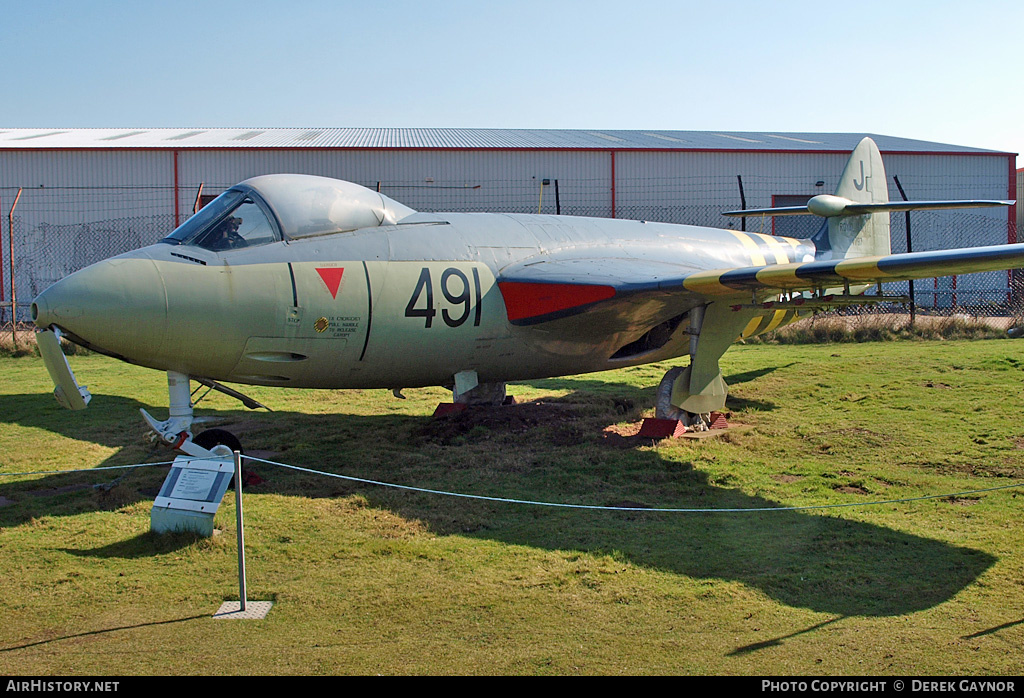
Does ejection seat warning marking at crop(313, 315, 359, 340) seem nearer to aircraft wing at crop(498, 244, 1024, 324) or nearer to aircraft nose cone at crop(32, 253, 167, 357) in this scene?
aircraft nose cone at crop(32, 253, 167, 357)

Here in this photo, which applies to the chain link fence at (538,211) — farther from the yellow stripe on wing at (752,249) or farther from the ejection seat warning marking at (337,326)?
the ejection seat warning marking at (337,326)

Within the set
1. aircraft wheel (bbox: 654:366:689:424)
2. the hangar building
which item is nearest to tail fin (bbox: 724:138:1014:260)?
aircraft wheel (bbox: 654:366:689:424)

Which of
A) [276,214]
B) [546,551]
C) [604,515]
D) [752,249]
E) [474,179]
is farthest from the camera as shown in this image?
[474,179]

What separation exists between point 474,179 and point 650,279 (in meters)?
14.8

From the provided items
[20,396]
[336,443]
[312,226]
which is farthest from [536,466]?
[20,396]

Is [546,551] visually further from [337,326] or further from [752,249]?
[752,249]

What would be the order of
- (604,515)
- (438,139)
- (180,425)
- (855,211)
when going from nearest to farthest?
(604,515)
(180,425)
(855,211)
(438,139)

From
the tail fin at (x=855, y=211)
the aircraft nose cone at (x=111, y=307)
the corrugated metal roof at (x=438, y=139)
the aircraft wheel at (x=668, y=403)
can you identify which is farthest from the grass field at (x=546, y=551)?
the corrugated metal roof at (x=438, y=139)

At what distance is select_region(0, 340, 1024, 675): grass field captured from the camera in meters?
4.34

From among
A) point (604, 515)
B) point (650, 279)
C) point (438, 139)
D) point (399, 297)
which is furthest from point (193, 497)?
point (438, 139)

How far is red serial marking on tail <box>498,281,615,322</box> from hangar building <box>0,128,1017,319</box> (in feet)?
39.0

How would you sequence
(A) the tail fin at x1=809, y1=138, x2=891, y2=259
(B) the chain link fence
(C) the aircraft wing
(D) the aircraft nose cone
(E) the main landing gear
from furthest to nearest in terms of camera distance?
(B) the chain link fence < (A) the tail fin at x1=809, y1=138, x2=891, y2=259 < (E) the main landing gear < (C) the aircraft wing < (D) the aircraft nose cone

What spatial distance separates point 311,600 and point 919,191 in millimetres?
25862

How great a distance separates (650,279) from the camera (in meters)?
8.76
